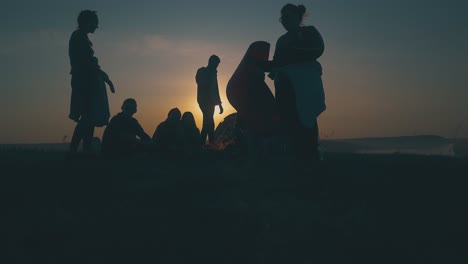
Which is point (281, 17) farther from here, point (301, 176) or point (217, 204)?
point (217, 204)

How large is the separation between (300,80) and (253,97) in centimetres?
140

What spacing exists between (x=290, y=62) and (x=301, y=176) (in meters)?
1.72

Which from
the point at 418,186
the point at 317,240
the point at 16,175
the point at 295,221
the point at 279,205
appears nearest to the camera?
the point at 317,240

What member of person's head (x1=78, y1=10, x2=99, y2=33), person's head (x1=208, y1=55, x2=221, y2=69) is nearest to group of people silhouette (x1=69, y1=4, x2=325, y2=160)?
person's head (x1=78, y1=10, x2=99, y2=33)

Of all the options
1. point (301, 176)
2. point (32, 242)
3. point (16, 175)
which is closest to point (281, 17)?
point (301, 176)

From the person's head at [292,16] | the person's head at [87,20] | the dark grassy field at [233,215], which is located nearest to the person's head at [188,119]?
the person's head at [87,20]

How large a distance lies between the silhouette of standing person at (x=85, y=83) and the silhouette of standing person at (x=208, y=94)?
166 inches

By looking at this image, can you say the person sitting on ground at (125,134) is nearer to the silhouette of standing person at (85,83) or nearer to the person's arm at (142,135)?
the person's arm at (142,135)

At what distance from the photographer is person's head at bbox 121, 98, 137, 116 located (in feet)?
28.0

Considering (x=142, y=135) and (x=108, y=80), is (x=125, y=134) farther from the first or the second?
(x=108, y=80)

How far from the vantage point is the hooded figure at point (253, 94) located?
800 centimetres

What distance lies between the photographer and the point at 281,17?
6.97 metres

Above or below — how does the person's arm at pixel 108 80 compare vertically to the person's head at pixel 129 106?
above

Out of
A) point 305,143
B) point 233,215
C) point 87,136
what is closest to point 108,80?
point 87,136
